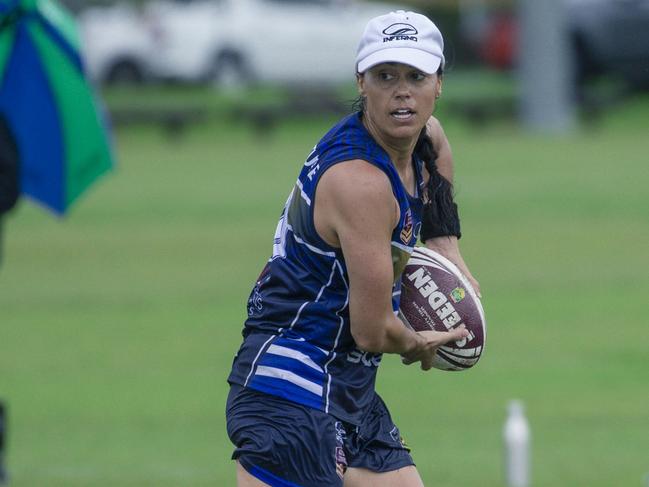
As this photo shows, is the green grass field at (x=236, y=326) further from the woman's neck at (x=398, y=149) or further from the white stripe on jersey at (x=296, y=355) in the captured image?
the woman's neck at (x=398, y=149)

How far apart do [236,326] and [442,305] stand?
7756mm

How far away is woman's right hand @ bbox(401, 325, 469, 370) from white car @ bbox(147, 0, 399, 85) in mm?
27745

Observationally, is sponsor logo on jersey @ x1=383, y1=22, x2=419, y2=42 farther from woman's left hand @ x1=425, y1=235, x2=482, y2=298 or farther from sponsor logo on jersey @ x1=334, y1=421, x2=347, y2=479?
sponsor logo on jersey @ x1=334, y1=421, x2=347, y2=479

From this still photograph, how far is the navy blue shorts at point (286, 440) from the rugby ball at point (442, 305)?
0.46m

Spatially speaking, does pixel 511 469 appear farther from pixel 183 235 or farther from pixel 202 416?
pixel 183 235

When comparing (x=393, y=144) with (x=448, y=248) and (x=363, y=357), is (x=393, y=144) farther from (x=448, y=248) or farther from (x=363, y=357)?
(x=448, y=248)

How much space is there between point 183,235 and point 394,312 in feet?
44.4

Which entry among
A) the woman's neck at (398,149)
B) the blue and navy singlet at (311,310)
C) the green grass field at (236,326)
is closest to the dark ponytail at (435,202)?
the blue and navy singlet at (311,310)

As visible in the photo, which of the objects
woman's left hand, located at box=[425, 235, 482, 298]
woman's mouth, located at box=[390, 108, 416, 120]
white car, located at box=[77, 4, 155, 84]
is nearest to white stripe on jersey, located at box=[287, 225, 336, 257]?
woman's mouth, located at box=[390, 108, 416, 120]

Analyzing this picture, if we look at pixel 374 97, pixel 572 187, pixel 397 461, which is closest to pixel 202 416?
pixel 397 461

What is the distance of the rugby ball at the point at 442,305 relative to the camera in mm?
5371

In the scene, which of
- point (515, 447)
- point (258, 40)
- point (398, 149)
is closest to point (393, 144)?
point (398, 149)

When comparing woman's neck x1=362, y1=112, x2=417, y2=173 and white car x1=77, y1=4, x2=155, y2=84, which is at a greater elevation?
white car x1=77, y1=4, x2=155, y2=84

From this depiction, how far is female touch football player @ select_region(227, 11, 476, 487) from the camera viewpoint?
4789 mm
